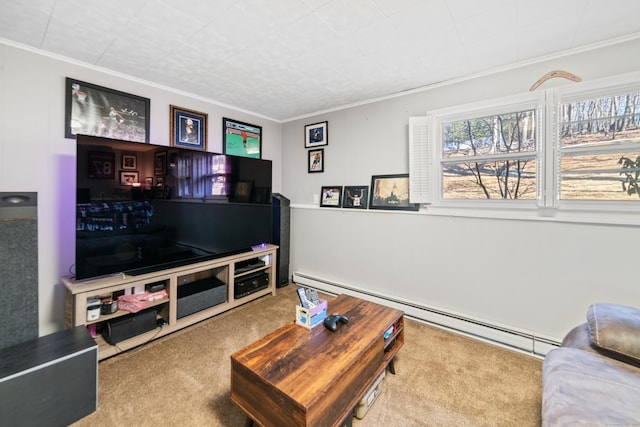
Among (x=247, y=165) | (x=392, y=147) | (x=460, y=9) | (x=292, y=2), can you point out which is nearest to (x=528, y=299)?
(x=392, y=147)

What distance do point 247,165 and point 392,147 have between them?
1565 millimetres

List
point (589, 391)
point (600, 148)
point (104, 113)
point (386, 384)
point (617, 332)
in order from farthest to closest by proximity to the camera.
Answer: point (104, 113) → point (600, 148) → point (386, 384) → point (617, 332) → point (589, 391)

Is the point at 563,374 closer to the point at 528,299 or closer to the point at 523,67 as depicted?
the point at 528,299

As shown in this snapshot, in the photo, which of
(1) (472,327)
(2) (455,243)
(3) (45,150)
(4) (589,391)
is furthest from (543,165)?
(3) (45,150)

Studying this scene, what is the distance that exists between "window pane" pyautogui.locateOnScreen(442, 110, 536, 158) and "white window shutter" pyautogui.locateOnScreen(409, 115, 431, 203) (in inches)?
6.7

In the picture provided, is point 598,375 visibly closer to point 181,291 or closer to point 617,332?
point 617,332

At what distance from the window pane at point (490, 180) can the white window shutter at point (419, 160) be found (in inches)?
6.6

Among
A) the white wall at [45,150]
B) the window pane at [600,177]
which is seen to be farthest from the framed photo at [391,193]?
the white wall at [45,150]

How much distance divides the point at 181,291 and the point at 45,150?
1499mm

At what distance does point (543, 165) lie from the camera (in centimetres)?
200

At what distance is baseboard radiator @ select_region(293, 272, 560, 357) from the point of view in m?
1.98

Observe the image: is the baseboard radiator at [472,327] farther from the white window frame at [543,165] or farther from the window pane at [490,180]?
the window pane at [490,180]

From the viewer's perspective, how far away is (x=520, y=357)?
6.47 feet

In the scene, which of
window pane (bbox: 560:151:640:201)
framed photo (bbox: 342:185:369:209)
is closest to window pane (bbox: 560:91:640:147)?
window pane (bbox: 560:151:640:201)
